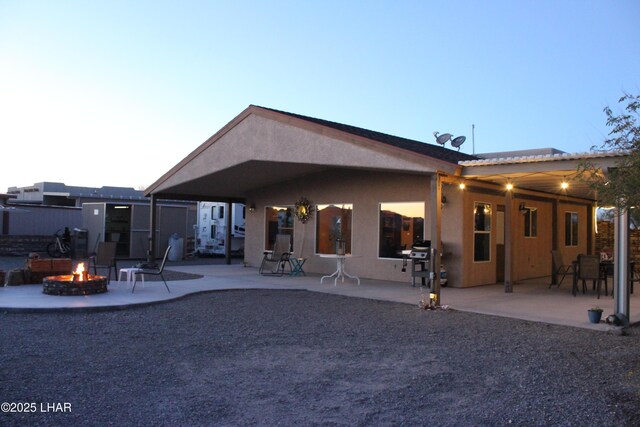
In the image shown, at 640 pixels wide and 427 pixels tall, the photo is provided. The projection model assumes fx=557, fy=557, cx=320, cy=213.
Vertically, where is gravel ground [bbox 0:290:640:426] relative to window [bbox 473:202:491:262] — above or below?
below

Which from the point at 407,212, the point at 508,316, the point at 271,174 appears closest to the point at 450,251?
the point at 407,212

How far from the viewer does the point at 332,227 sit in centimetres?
1456

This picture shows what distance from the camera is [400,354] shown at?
5.89m

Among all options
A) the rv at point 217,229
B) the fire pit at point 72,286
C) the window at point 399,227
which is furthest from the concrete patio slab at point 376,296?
the rv at point 217,229

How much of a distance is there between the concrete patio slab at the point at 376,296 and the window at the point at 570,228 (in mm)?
2746

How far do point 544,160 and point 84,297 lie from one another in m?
7.66

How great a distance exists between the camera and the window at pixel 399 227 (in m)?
12.5

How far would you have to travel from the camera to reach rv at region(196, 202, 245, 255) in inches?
936

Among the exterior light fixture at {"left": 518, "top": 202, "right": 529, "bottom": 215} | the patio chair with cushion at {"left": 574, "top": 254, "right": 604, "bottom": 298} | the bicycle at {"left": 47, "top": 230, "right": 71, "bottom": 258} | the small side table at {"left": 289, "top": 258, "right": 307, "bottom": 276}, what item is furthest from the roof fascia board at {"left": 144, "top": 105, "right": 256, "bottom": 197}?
the patio chair with cushion at {"left": 574, "top": 254, "right": 604, "bottom": 298}

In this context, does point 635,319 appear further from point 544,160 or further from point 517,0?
point 517,0

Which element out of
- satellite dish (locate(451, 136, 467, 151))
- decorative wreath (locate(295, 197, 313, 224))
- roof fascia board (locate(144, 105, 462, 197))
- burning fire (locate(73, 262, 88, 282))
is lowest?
burning fire (locate(73, 262, 88, 282))

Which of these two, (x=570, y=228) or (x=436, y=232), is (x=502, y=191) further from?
(x=570, y=228)

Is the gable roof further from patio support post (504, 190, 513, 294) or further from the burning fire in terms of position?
the burning fire

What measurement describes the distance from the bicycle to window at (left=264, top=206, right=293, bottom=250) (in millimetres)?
8672
